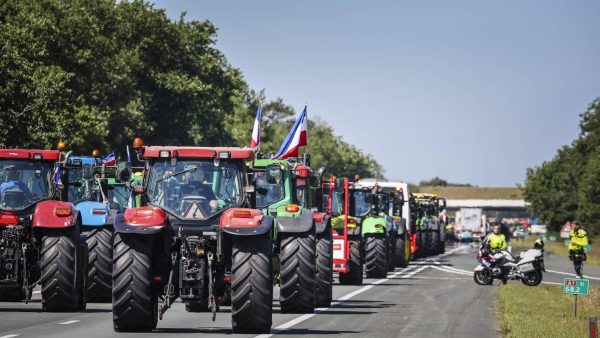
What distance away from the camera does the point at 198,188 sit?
19.5 meters

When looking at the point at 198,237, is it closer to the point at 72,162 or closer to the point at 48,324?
the point at 48,324

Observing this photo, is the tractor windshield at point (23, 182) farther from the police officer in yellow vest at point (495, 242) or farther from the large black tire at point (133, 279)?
the police officer in yellow vest at point (495, 242)

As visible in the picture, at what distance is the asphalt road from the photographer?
19.8 m

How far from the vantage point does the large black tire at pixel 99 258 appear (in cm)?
2455

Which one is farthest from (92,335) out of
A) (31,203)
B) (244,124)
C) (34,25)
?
(244,124)

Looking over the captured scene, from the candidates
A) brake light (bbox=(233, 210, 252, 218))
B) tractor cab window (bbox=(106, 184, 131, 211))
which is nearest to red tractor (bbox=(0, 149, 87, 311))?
brake light (bbox=(233, 210, 252, 218))

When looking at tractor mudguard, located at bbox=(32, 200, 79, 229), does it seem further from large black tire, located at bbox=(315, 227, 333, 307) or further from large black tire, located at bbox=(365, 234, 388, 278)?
large black tire, located at bbox=(365, 234, 388, 278)

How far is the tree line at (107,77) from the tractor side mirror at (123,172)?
27.3 metres

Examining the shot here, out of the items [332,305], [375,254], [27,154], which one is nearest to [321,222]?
[332,305]

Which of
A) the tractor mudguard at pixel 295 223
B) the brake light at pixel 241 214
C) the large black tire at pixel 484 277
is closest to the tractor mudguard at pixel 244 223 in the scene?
the brake light at pixel 241 214

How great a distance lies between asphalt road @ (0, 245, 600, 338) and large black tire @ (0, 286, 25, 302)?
139 millimetres

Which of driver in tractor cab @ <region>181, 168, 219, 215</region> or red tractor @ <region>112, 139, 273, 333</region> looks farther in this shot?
driver in tractor cab @ <region>181, 168, 219, 215</region>

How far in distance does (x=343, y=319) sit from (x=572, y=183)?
102 m

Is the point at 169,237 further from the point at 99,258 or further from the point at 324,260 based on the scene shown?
the point at 324,260
